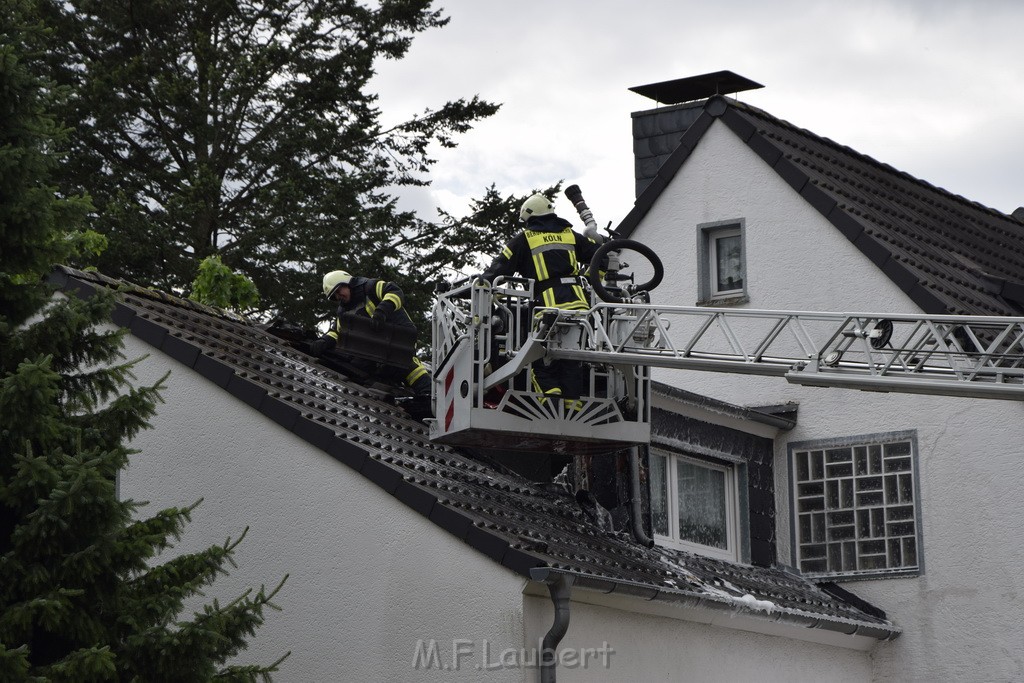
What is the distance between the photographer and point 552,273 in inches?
513

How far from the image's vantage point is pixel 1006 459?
15.4m

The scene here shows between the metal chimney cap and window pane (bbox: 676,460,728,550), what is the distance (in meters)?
7.45

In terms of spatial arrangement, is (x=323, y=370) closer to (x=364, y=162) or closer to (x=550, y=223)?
(x=550, y=223)

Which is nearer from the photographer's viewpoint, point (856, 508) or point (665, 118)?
point (856, 508)

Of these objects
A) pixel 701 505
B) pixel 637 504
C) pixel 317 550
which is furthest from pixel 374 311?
pixel 317 550

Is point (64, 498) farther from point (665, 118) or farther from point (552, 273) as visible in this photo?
point (665, 118)

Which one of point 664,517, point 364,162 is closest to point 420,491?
point 664,517

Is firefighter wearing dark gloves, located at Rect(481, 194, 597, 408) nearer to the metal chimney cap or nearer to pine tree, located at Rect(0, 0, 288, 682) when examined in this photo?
pine tree, located at Rect(0, 0, 288, 682)

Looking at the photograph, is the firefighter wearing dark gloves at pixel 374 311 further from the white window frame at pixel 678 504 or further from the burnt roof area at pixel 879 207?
the burnt roof area at pixel 879 207

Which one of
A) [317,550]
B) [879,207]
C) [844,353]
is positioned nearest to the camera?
[317,550]

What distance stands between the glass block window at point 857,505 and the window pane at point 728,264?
7.22ft

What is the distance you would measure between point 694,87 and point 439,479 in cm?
1130

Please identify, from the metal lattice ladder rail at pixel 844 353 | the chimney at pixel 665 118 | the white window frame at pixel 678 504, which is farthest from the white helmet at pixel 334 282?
the chimney at pixel 665 118

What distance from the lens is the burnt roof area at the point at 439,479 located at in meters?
11.2
